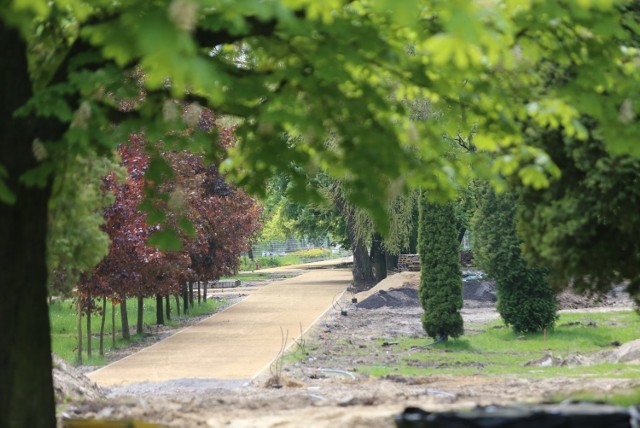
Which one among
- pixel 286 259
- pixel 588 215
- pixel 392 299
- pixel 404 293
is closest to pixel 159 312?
pixel 392 299

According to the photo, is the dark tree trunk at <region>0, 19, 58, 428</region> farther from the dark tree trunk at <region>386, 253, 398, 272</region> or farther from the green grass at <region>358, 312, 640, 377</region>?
the dark tree trunk at <region>386, 253, 398, 272</region>

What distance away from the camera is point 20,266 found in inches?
342

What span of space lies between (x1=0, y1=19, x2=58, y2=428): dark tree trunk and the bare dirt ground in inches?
99.0

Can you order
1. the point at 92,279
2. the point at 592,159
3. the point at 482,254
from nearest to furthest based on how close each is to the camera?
the point at 592,159 → the point at 92,279 → the point at 482,254

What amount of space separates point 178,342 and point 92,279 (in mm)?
3810

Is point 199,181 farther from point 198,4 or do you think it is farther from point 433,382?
point 198,4

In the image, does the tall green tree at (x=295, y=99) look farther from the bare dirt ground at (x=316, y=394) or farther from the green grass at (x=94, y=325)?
the green grass at (x=94, y=325)

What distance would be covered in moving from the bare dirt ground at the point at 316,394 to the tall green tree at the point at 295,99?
287 cm

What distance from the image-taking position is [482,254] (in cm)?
2850

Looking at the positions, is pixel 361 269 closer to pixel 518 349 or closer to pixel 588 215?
pixel 518 349

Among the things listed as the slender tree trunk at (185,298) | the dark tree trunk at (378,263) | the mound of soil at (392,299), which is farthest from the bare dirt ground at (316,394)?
the dark tree trunk at (378,263)

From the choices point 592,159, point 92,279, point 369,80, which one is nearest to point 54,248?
point 369,80

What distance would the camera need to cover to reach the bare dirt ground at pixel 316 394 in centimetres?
1155

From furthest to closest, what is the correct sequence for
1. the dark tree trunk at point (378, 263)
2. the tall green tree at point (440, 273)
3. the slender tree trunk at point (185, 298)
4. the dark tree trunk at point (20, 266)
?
the dark tree trunk at point (378, 263) < the slender tree trunk at point (185, 298) < the tall green tree at point (440, 273) < the dark tree trunk at point (20, 266)
